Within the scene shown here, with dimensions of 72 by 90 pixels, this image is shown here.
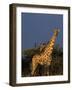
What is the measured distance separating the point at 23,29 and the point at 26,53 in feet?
0.54

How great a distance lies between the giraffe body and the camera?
1.98 meters

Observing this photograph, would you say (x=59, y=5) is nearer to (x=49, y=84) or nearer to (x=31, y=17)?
(x=31, y=17)

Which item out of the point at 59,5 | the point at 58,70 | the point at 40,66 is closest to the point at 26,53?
the point at 40,66

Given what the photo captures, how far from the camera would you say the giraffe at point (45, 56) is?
6.49 ft

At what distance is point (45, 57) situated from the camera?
78.9 inches

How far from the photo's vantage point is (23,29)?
195 cm

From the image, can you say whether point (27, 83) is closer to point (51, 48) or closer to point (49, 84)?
point (49, 84)

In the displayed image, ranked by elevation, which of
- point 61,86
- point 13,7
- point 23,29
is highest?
point 13,7

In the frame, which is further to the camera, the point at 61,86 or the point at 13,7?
the point at 61,86

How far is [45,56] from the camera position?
6.57ft

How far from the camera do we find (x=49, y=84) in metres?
2.03

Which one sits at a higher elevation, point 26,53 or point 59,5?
point 59,5

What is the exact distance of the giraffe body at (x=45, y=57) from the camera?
1.98 meters

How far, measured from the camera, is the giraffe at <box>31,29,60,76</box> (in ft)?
6.49
